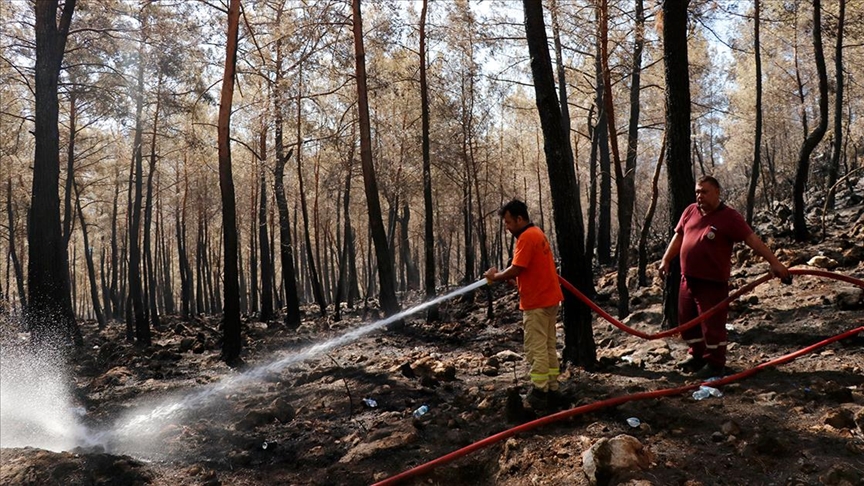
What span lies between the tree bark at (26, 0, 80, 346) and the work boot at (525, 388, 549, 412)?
8439 millimetres

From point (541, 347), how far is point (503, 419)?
0.74 meters


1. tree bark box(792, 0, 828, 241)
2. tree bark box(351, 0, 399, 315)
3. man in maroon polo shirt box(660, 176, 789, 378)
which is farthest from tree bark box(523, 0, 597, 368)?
tree bark box(792, 0, 828, 241)

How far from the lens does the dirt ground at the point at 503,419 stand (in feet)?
12.1

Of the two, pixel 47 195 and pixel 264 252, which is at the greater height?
pixel 47 195

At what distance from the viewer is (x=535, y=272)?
4895mm

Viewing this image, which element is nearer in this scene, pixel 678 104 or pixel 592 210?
pixel 678 104

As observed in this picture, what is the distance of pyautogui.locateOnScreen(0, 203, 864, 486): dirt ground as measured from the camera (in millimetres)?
3676

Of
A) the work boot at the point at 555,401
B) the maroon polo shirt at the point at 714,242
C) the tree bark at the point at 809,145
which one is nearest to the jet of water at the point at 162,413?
the work boot at the point at 555,401

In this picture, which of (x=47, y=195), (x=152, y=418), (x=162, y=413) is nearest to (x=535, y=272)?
(x=152, y=418)

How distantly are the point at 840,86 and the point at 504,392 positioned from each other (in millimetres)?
13178

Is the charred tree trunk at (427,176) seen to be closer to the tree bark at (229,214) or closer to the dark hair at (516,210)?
the tree bark at (229,214)

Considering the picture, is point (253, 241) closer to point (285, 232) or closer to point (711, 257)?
point (285, 232)

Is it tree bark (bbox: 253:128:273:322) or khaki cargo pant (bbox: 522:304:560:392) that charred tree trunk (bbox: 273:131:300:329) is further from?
khaki cargo pant (bbox: 522:304:560:392)

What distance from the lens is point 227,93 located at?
11.3 metres
